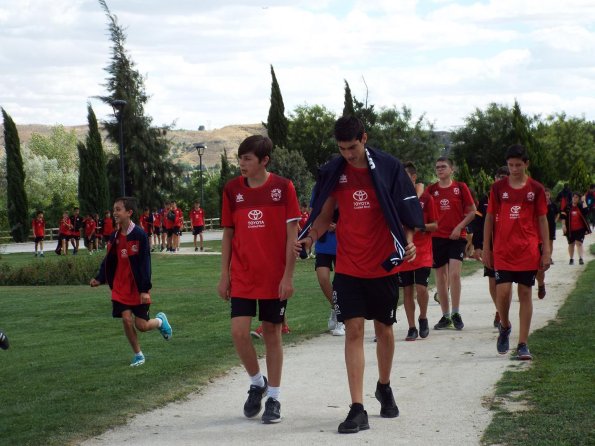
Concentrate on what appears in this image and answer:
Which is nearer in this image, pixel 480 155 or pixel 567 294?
pixel 567 294

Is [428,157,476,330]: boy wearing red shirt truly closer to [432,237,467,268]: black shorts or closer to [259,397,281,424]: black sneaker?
[432,237,467,268]: black shorts

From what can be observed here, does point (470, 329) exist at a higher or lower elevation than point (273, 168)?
lower

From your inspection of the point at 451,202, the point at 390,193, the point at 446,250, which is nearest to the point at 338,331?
the point at 446,250

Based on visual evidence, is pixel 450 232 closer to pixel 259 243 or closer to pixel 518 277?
pixel 518 277

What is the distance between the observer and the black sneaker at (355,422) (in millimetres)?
6785

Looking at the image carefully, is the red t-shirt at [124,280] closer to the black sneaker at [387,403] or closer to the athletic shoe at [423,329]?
the athletic shoe at [423,329]

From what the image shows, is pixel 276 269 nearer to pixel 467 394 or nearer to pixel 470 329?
pixel 467 394

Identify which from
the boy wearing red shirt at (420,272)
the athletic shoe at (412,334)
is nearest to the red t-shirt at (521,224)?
the boy wearing red shirt at (420,272)

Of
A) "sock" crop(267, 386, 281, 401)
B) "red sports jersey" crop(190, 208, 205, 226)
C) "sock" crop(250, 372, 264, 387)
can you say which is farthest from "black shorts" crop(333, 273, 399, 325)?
"red sports jersey" crop(190, 208, 205, 226)

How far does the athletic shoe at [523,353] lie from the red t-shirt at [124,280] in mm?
3686

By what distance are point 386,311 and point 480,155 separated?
8207 centimetres

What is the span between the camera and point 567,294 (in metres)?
17.1

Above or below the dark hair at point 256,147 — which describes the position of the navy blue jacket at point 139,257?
below

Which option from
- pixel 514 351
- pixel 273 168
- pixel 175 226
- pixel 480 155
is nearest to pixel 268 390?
pixel 514 351
